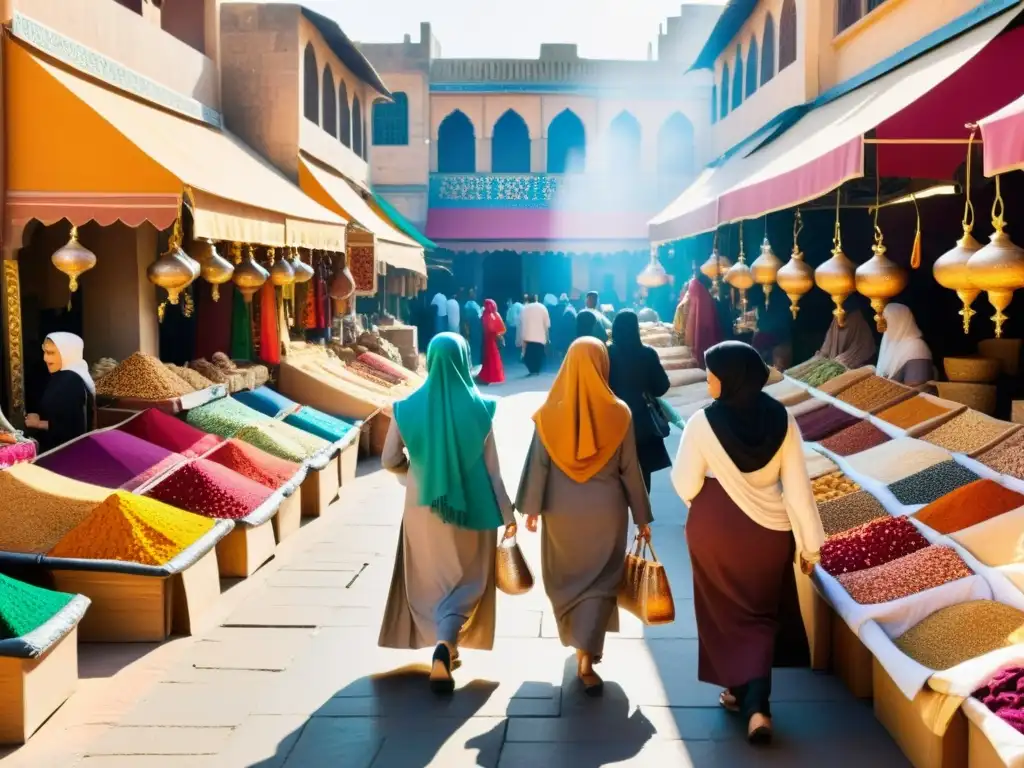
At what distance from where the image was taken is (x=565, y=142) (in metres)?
27.5

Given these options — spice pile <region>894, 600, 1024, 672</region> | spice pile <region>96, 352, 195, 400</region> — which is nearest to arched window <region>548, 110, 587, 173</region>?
spice pile <region>96, 352, 195, 400</region>

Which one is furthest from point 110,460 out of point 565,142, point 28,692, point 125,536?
point 565,142

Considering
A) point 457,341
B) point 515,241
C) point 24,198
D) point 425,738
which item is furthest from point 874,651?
point 515,241

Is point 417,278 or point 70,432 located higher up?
point 417,278

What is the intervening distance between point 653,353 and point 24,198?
4.21 meters

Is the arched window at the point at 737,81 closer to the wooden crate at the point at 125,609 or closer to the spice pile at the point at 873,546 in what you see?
the spice pile at the point at 873,546

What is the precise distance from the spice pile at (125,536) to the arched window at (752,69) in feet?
35.7

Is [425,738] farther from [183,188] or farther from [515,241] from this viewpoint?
[515,241]

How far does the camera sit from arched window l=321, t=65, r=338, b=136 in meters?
16.2

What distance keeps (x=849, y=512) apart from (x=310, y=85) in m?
10.8

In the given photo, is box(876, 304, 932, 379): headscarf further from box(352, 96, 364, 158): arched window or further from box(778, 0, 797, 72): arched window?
box(352, 96, 364, 158): arched window

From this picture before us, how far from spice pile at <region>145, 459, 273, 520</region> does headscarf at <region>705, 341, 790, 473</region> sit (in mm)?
3343

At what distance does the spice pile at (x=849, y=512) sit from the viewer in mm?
5949

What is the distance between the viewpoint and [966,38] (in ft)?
23.5
